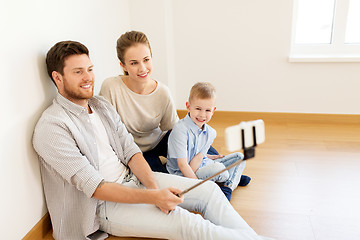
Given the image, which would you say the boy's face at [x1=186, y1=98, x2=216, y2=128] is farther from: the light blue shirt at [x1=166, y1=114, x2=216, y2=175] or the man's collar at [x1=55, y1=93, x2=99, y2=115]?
the man's collar at [x1=55, y1=93, x2=99, y2=115]

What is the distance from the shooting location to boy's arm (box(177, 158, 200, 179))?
1701mm

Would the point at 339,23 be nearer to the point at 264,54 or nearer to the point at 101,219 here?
the point at 264,54

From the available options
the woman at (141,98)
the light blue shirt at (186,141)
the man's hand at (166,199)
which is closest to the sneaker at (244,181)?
the woman at (141,98)

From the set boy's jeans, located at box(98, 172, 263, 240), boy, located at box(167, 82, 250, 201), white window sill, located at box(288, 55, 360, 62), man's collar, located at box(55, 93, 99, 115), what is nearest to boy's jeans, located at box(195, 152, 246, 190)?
boy, located at box(167, 82, 250, 201)

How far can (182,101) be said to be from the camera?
3.05 metres

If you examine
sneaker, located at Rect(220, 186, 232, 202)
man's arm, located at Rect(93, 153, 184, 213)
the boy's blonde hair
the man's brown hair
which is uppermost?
the man's brown hair

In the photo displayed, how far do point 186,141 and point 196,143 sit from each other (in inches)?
3.1

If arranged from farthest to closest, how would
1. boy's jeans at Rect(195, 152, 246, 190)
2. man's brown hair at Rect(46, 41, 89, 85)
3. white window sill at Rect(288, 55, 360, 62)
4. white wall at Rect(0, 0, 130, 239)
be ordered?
1. white window sill at Rect(288, 55, 360, 62)
2. boy's jeans at Rect(195, 152, 246, 190)
3. man's brown hair at Rect(46, 41, 89, 85)
4. white wall at Rect(0, 0, 130, 239)

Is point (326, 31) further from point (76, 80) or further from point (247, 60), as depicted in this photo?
point (76, 80)

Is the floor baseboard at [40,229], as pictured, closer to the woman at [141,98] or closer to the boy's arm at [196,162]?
the woman at [141,98]

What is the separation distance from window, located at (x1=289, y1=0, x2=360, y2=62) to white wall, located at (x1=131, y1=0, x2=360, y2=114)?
0.38 ft

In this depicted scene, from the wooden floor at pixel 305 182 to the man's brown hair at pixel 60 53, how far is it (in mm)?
802

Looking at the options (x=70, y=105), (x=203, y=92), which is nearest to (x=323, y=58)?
(x=203, y=92)

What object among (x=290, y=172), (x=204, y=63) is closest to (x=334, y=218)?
(x=290, y=172)
